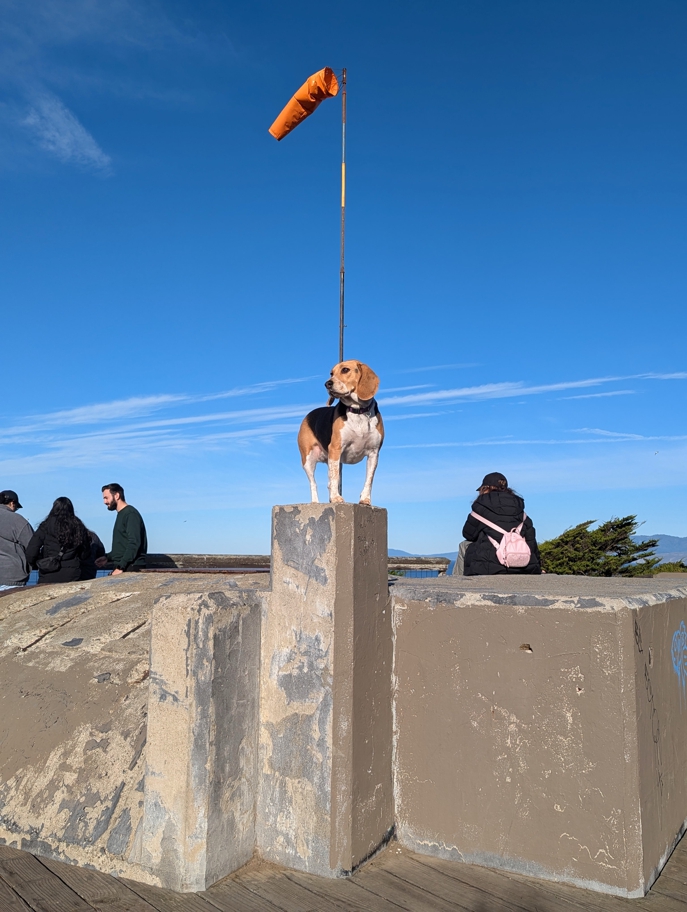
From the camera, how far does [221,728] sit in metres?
3.53

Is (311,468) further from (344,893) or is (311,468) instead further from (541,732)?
(344,893)

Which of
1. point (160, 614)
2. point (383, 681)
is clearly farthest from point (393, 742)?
point (160, 614)

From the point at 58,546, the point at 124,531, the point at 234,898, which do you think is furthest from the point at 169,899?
the point at 124,531

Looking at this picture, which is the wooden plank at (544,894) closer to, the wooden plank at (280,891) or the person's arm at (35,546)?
the wooden plank at (280,891)

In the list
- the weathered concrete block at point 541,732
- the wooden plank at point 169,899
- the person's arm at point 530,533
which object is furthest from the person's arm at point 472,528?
the wooden plank at point 169,899

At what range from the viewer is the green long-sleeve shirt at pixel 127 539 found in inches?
308

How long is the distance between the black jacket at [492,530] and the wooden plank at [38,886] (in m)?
4.29

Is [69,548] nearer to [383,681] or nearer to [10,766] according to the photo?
[10,766]

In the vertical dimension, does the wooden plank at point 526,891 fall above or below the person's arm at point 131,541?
below

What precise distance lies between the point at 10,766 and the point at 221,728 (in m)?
1.59

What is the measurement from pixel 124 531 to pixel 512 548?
4.15 meters

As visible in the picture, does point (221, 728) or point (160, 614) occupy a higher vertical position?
point (160, 614)

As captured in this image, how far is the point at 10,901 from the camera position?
130 inches

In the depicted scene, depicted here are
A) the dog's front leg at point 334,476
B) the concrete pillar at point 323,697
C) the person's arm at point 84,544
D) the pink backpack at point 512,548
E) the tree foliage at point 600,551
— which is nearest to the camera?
the concrete pillar at point 323,697
